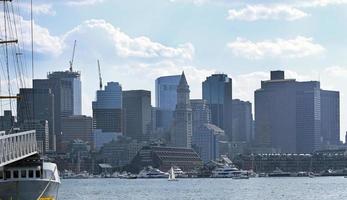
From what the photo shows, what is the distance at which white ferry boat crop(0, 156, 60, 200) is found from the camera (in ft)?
305

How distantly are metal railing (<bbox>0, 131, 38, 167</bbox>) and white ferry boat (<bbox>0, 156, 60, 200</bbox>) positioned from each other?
53.4 inches

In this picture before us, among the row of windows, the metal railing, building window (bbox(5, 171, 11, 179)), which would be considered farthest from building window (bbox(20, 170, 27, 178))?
the metal railing

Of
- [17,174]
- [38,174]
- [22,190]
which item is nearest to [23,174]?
[17,174]

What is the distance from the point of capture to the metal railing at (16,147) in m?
83.4

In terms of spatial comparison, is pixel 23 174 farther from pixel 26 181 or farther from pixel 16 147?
pixel 16 147

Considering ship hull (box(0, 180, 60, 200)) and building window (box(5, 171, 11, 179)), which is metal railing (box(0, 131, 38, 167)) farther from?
ship hull (box(0, 180, 60, 200))

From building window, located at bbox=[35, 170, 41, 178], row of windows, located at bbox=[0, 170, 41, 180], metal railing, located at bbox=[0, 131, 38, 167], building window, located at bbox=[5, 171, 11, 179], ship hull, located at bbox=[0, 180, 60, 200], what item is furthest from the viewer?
building window, located at bbox=[35, 170, 41, 178]

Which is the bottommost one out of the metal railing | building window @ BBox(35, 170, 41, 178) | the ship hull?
the ship hull

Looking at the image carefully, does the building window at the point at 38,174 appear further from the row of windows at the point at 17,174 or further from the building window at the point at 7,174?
the building window at the point at 7,174

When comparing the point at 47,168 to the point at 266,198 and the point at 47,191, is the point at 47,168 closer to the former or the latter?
the point at 47,191

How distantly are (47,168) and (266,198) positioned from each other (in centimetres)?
7610

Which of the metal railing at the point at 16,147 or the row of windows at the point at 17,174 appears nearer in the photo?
the metal railing at the point at 16,147

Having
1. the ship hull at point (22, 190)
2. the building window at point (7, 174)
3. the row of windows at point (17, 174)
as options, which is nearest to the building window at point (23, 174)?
the row of windows at point (17, 174)

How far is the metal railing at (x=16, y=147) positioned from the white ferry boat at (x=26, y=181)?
1.36 metres
